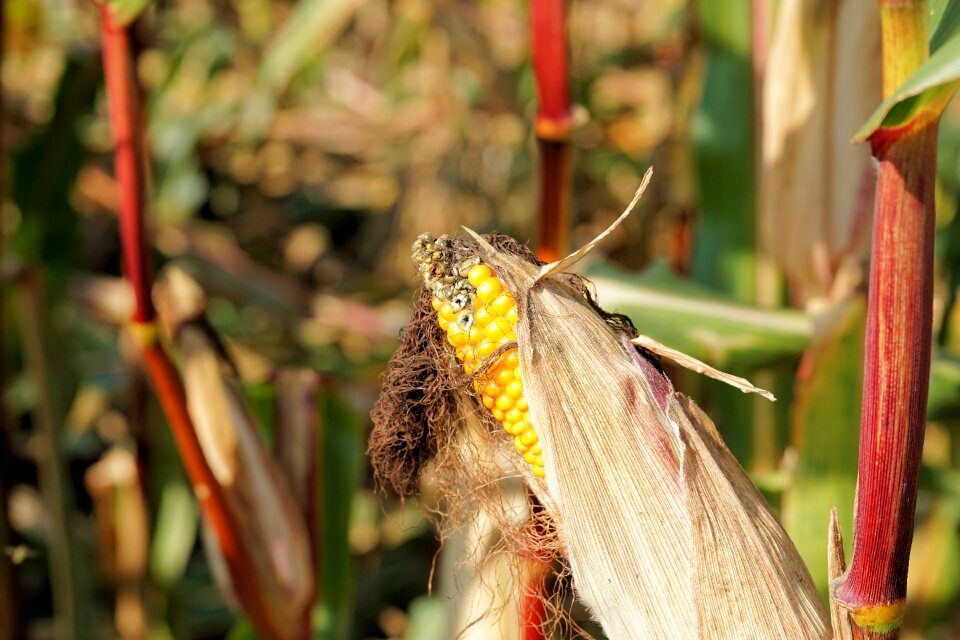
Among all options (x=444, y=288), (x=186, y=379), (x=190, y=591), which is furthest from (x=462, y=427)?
(x=190, y=591)

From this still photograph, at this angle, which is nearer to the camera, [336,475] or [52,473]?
[336,475]

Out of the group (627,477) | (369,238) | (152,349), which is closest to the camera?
A: (627,477)

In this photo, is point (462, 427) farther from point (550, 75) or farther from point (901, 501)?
point (550, 75)

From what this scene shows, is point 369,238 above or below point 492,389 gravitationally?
above

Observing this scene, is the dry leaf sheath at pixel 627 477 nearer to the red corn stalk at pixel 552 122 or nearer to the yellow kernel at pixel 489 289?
the yellow kernel at pixel 489 289

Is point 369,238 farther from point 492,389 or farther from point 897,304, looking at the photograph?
point 897,304

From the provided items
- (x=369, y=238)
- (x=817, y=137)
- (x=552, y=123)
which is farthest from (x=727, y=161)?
(x=369, y=238)
